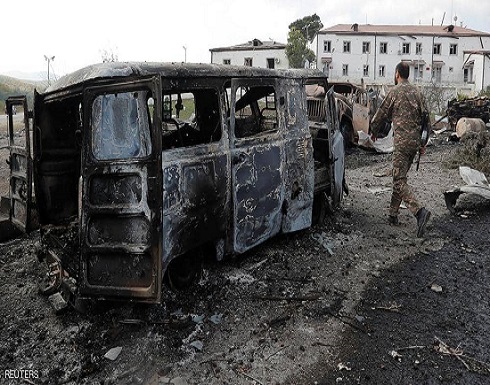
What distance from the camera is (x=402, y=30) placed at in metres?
48.2

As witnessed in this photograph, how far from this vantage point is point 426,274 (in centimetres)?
471

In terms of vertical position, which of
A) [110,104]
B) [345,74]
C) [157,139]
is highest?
[345,74]

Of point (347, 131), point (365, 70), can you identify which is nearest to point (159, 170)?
point (347, 131)

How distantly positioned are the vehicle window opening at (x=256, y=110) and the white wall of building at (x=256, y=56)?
41610mm

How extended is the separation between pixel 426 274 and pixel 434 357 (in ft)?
5.17

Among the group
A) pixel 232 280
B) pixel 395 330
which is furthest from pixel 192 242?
pixel 395 330

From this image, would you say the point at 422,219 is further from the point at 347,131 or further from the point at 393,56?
the point at 393,56

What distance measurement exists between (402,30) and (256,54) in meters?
16.6

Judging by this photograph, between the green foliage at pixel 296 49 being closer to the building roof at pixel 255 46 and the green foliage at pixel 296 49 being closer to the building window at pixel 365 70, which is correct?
the building roof at pixel 255 46

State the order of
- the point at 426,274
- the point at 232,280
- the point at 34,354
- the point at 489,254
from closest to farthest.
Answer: the point at 34,354
the point at 232,280
the point at 426,274
the point at 489,254

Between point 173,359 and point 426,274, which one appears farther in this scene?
point 426,274

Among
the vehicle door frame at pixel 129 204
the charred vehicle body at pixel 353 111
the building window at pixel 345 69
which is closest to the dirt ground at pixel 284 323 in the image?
the vehicle door frame at pixel 129 204

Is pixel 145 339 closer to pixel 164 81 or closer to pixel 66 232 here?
pixel 66 232

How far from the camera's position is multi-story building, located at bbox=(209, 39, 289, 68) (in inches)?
1800
